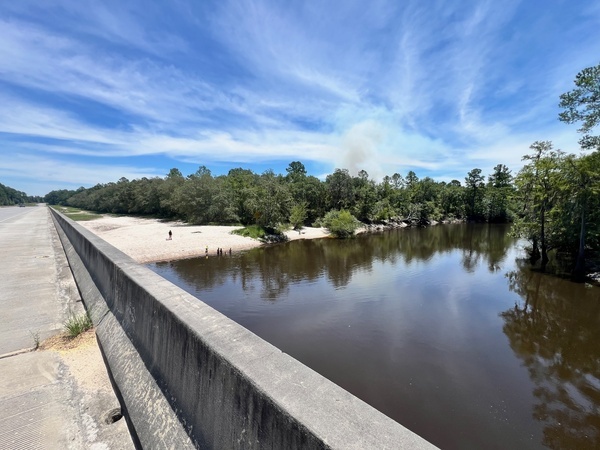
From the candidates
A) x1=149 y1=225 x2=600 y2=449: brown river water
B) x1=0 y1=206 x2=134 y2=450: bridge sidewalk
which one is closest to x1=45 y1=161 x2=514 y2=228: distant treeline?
x1=149 y1=225 x2=600 y2=449: brown river water

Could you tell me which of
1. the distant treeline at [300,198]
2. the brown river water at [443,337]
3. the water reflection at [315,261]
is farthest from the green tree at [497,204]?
the brown river water at [443,337]

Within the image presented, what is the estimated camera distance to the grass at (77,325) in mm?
6201

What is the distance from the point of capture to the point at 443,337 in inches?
511

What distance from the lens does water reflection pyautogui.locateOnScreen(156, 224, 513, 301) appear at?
2195cm

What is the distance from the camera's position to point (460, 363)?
11.0 meters

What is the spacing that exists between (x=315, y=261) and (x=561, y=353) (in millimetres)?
19617

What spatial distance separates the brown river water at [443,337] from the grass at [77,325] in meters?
7.15

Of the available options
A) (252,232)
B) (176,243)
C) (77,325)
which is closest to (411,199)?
(252,232)

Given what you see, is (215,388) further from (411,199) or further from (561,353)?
(411,199)

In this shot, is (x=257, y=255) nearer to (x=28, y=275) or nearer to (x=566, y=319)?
(x=28, y=275)

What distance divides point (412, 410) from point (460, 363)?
3618mm

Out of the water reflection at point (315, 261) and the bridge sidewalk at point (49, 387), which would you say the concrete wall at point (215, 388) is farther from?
the water reflection at point (315, 261)

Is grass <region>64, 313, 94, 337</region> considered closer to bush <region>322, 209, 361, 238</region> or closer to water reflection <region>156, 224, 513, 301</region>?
water reflection <region>156, 224, 513, 301</region>

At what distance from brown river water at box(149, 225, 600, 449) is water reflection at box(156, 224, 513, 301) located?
0.26m
